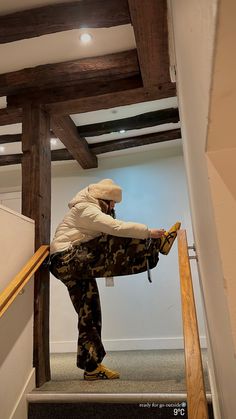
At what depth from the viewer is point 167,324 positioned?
3.89 metres

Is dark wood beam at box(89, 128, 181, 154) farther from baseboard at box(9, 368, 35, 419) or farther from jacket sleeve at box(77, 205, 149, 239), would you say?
baseboard at box(9, 368, 35, 419)

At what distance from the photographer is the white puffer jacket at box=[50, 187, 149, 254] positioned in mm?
2158

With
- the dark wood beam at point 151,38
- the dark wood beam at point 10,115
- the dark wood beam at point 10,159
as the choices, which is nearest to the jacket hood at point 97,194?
the dark wood beam at point 151,38

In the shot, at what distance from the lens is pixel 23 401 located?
2.02 m

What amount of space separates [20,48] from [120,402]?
2430 millimetres

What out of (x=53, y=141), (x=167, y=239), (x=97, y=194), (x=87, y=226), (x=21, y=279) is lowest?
(x=21, y=279)

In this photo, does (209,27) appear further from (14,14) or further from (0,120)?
(0,120)

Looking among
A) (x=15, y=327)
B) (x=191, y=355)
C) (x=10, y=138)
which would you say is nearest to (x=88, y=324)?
(x=15, y=327)

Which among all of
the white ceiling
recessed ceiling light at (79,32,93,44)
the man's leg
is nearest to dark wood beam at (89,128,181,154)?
the white ceiling

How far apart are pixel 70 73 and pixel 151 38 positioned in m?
0.76

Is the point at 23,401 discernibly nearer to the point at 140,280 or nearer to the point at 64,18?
the point at 140,280

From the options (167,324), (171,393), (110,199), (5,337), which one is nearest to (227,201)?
(171,393)

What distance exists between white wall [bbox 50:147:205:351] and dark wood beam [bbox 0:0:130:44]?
2282mm

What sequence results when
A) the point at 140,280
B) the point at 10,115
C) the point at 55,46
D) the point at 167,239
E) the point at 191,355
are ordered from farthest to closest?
1. the point at 140,280
2. the point at 10,115
3. the point at 55,46
4. the point at 167,239
5. the point at 191,355
